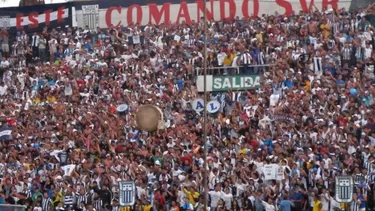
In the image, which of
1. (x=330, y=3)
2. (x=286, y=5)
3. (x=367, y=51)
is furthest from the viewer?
(x=286, y=5)

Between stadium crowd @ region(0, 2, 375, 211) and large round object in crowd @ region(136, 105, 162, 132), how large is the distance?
0.23 m

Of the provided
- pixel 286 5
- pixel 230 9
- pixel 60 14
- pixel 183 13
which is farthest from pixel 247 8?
pixel 60 14

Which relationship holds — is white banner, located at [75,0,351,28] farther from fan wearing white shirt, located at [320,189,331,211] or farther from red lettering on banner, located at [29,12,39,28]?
fan wearing white shirt, located at [320,189,331,211]

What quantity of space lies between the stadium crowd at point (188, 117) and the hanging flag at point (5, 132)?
0.14 feet

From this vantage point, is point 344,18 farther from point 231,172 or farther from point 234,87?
point 231,172

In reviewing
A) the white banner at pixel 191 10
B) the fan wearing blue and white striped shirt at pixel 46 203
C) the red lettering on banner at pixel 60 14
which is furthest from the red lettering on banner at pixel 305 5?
the fan wearing blue and white striped shirt at pixel 46 203

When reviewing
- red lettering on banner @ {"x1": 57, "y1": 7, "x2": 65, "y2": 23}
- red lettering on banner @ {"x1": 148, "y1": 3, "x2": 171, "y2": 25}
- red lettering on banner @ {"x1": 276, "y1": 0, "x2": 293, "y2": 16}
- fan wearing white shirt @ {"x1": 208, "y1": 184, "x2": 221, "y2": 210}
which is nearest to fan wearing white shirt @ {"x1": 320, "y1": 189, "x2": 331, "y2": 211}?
fan wearing white shirt @ {"x1": 208, "y1": 184, "x2": 221, "y2": 210}

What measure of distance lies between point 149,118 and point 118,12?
36.1 ft

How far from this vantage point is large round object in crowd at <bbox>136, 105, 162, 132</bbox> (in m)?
33.0

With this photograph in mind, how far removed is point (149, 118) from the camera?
108 feet

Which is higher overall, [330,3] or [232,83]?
[330,3]

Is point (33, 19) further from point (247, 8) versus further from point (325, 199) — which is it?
point (325, 199)

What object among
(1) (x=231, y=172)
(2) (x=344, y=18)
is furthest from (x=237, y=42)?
(1) (x=231, y=172)

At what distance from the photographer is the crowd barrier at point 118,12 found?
41691 mm
